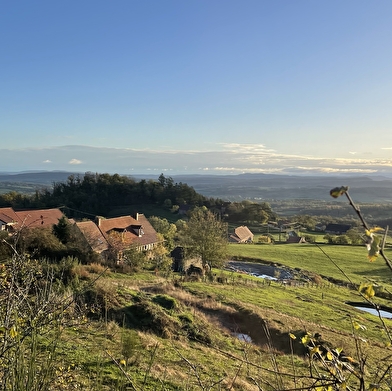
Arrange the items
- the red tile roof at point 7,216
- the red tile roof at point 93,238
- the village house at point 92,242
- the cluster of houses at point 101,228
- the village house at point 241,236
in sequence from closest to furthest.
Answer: the village house at point 92,242 < the red tile roof at point 93,238 < the cluster of houses at point 101,228 < the red tile roof at point 7,216 < the village house at point 241,236

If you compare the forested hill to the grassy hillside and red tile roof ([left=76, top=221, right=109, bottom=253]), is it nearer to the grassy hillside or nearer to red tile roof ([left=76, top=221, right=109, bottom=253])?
red tile roof ([left=76, top=221, right=109, bottom=253])

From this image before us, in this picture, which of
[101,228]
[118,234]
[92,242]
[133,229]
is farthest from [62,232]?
[133,229]

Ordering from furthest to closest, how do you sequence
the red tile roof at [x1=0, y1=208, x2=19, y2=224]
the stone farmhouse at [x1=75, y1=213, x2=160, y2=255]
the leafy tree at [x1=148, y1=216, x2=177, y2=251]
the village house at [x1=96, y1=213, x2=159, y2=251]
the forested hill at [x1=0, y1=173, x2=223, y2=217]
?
the forested hill at [x1=0, y1=173, x2=223, y2=217], the leafy tree at [x1=148, y1=216, x2=177, y2=251], the village house at [x1=96, y1=213, x2=159, y2=251], the red tile roof at [x1=0, y1=208, x2=19, y2=224], the stone farmhouse at [x1=75, y1=213, x2=160, y2=255]

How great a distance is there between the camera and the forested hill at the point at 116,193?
83562 millimetres

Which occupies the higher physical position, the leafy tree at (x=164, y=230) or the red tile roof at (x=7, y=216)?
the red tile roof at (x=7, y=216)

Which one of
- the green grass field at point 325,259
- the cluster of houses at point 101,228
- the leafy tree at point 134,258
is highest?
the cluster of houses at point 101,228

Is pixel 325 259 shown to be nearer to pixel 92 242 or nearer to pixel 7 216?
pixel 92 242

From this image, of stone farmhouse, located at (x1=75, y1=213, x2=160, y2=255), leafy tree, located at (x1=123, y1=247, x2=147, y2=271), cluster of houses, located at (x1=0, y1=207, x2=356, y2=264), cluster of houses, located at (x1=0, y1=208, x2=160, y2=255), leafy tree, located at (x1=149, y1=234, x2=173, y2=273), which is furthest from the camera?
leafy tree, located at (x1=149, y1=234, x2=173, y2=273)

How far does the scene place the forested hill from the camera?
8356 cm

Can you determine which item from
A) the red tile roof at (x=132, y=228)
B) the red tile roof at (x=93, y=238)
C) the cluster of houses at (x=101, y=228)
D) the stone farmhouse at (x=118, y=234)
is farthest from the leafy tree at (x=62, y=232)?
the red tile roof at (x=132, y=228)

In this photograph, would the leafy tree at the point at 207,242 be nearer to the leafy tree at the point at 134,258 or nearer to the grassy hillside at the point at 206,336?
the grassy hillside at the point at 206,336

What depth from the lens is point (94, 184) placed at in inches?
3536

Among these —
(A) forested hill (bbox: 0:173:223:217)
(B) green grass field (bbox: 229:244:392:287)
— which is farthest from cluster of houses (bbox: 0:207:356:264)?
(A) forested hill (bbox: 0:173:223:217)

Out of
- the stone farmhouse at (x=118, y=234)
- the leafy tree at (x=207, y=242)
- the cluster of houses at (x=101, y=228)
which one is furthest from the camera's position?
the leafy tree at (x=207, y=242)
